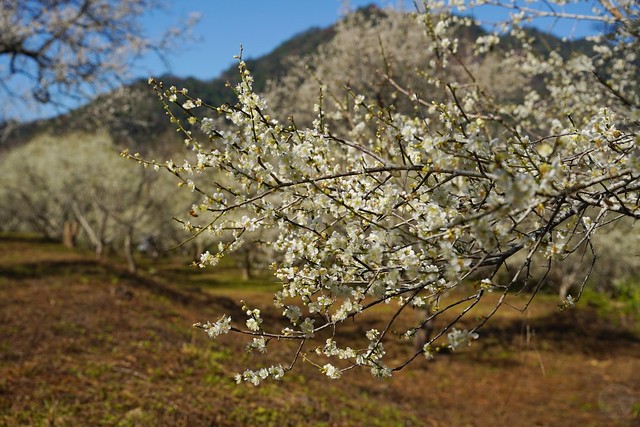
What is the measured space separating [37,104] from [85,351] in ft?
20.1

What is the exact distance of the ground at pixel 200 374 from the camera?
609 cm

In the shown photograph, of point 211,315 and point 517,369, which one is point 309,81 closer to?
point 211,315

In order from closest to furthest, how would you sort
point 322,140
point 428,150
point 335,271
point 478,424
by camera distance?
1. point 428,150
2. point 335,271
3. point 322,140
4. point 478,424

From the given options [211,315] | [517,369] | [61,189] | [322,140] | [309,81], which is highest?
[309,81]

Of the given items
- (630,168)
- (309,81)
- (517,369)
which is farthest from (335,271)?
(309,81)

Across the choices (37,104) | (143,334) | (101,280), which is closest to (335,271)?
(143,334)

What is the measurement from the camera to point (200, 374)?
7.53 meters

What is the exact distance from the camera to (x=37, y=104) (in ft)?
35.0

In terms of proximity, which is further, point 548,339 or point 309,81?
point 309,81

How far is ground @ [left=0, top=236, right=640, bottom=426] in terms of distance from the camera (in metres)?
6.09

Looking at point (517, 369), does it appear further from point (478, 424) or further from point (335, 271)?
point (335, 271)

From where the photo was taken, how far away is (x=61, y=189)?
2753 centimetres

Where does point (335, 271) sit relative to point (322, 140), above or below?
below

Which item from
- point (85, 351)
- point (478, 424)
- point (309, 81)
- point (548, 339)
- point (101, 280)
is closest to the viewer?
point (85, 351)
